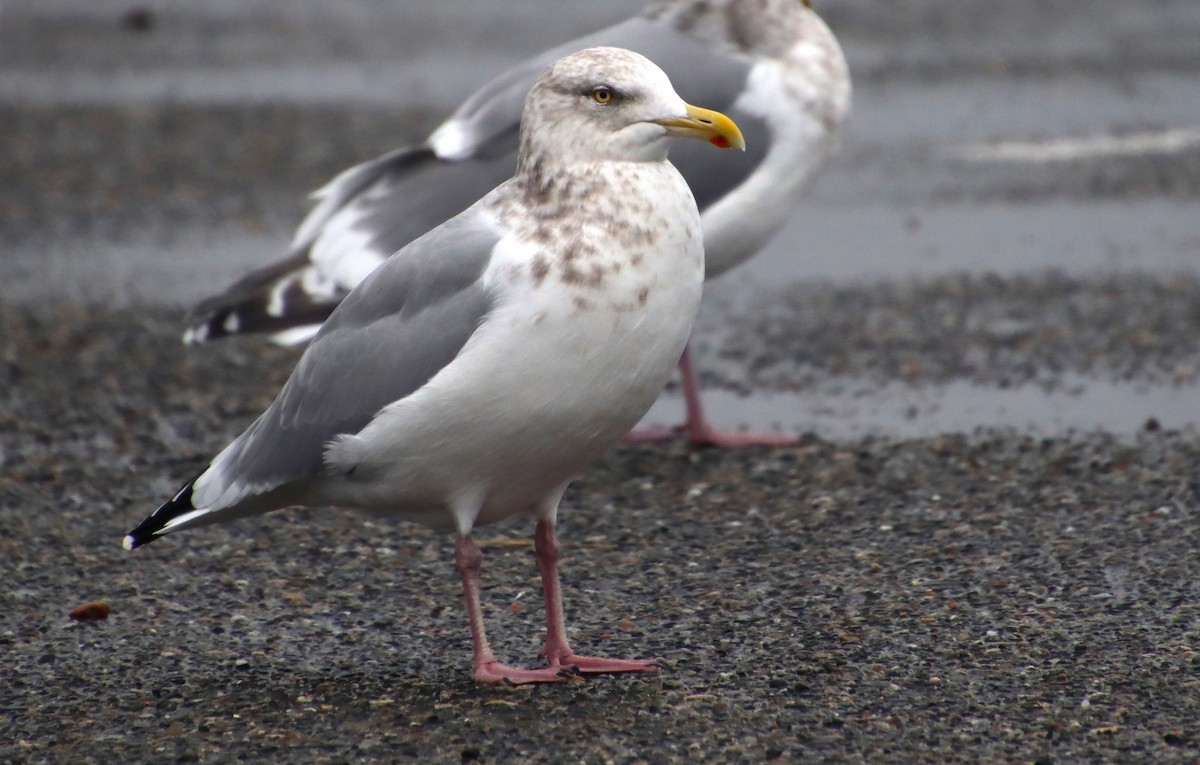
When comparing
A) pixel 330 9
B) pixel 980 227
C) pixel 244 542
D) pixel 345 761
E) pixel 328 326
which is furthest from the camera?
pixel 330 9

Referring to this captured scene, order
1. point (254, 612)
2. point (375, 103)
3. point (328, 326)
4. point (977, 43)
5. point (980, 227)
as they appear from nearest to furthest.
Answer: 1. point (328, 326)
2. point (254, 612)
3. point (980, 227)
4. point (375, 103)
5. point (977, 43)

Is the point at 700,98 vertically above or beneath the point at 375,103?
above

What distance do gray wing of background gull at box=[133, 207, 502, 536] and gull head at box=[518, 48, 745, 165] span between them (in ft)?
0.92

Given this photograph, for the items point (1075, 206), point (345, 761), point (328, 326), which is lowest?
point (1075, 206)

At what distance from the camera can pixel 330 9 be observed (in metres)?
17.5

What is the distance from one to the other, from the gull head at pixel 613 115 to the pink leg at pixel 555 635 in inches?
38.1

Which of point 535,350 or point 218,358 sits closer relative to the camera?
point 535,350

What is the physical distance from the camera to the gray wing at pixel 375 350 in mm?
4141

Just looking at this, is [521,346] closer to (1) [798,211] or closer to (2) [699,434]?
(2) [699,434]

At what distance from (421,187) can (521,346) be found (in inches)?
98.5

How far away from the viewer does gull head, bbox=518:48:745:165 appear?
13.6ft

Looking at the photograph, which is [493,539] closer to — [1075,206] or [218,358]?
[218,358]

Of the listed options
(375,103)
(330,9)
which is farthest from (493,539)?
(330,9)

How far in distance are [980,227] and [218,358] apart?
4.23 metres
